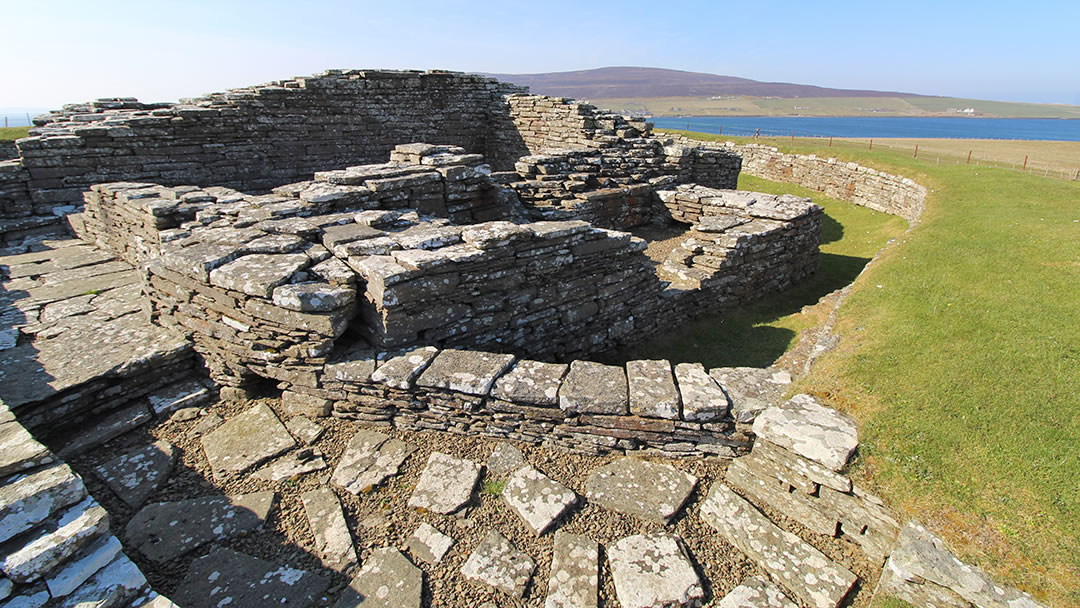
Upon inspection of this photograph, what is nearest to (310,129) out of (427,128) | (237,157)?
(237,157)

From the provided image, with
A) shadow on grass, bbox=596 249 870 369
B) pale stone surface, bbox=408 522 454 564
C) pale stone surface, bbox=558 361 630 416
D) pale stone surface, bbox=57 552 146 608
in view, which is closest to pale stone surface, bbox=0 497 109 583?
A: pale stone surface, bbox=57 552 146 608

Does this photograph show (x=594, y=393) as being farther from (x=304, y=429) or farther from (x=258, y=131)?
(x=258, y=131)

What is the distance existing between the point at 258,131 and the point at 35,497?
14053mm

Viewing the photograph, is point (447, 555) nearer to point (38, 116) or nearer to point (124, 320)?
point (124, 320)

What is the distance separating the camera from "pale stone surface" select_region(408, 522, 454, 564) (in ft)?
13.9

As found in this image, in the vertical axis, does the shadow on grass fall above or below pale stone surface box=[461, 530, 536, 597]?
above

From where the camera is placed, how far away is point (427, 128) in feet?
62.6

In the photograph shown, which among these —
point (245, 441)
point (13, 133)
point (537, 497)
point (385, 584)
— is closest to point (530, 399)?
point (537, 497)

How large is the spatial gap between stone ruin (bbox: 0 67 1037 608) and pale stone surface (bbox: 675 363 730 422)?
0.08 ft

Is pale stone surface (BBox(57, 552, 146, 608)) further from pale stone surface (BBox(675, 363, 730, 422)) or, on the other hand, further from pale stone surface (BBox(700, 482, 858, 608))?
pale stone surface (BBox(675, 363, 730, 422))

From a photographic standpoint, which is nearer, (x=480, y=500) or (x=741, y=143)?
(x=480, y=500)

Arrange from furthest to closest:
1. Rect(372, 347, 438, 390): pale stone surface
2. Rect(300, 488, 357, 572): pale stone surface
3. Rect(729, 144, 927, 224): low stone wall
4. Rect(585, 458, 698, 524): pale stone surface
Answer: Rect(729, 144, 927, 224): low stone wall → Rect(372, 347, 438, 390): pale stone surface → Rect(585, 458, 698, 524): pale stone surface → Rect(300, 488, 357, 572): pale stone surface

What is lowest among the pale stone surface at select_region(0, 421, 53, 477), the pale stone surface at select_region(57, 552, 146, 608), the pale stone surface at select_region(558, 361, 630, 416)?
the pale stone surface at select_region(57, 552, 146, 608)

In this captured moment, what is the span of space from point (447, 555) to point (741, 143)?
28.8 meters
